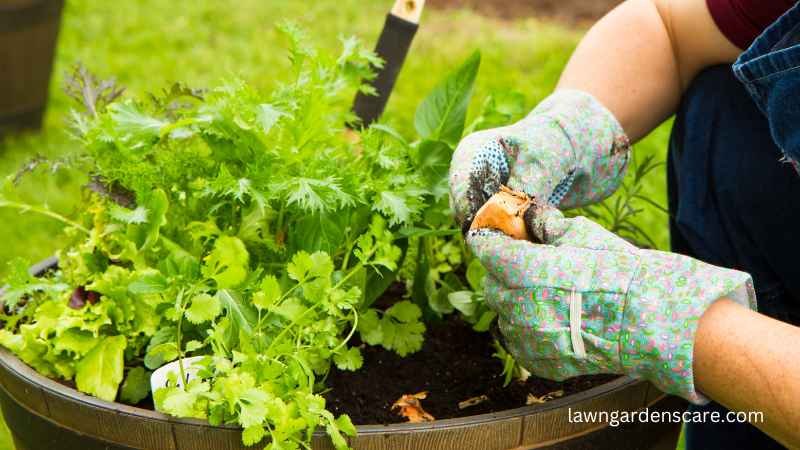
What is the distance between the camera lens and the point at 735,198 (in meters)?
1.32

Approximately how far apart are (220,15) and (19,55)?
1.16 m

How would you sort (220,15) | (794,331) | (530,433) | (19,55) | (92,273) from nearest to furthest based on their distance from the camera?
(794,331)
(530,433)
(92,273)
(19,55)
(220,15)

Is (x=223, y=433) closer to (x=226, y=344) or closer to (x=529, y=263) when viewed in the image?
(x=226, y=344)

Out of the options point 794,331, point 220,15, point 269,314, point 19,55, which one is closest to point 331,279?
point 269,314

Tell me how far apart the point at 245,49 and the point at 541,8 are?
1.33 meters

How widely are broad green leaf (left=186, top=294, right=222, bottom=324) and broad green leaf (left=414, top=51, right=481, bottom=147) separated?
1.34ft

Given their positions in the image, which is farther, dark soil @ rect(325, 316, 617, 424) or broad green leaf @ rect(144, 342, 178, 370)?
dark soil @ rect(325, 316, 617, 424)

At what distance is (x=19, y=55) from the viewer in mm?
3025

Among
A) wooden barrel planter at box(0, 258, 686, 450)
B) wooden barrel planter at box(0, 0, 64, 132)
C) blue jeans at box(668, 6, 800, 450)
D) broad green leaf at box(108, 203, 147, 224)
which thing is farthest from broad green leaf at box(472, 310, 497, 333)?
wooden barrel planter at box(0, 0, 64, 132)

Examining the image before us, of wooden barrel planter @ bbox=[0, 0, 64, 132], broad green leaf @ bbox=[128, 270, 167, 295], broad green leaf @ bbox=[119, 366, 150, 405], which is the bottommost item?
wooden barrel planter @ bbox=[0, 0, 64, 132]

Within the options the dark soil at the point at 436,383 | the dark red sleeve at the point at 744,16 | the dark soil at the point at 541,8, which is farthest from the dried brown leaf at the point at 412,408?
the dark soil at the point at 541,8

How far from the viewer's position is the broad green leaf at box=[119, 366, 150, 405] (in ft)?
3.61

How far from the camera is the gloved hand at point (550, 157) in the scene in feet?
3.50

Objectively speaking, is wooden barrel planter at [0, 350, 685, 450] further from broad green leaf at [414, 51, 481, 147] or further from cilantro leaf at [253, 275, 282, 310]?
broad green leaf at [414, 51, 481, 147]
